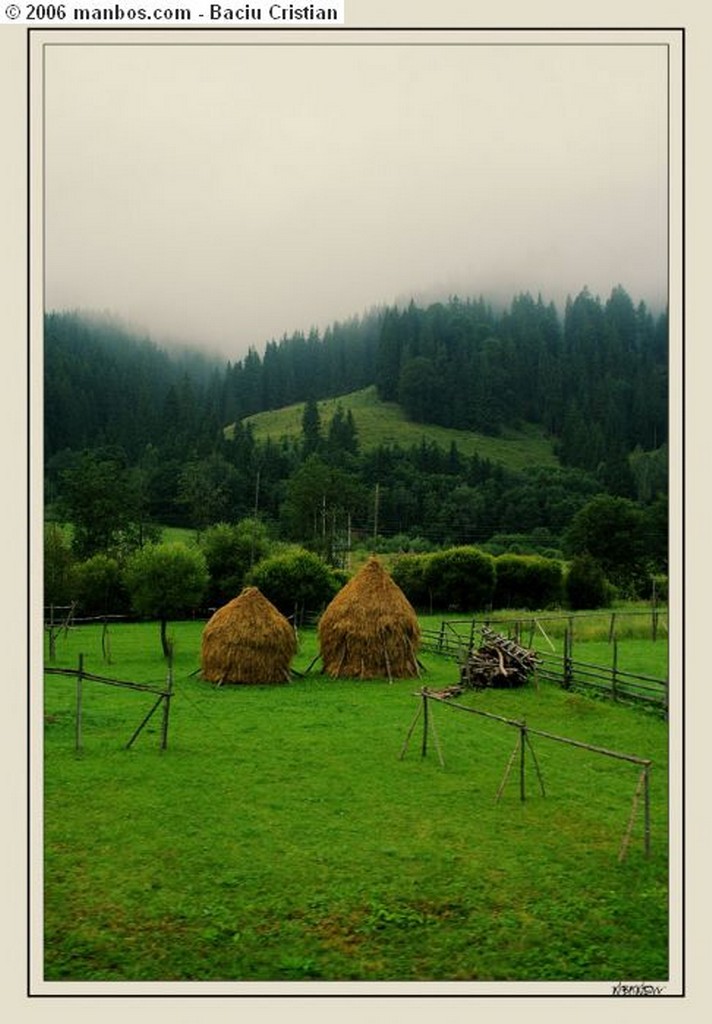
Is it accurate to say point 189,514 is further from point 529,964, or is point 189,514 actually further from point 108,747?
point 529,964

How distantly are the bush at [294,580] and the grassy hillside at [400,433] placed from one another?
59.3 m

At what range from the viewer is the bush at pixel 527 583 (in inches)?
1625

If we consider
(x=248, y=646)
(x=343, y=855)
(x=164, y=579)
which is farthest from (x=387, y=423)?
(x=343, y=855)

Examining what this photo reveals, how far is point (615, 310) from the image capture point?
111m

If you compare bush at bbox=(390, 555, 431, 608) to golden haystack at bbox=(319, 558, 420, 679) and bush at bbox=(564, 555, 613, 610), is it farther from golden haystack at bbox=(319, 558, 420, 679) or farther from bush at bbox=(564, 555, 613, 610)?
golden haystack at bbox=(319, 558, 420, 679)

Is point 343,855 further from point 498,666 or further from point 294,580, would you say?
point 294,580

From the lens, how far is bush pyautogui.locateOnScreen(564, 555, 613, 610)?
1608 inches

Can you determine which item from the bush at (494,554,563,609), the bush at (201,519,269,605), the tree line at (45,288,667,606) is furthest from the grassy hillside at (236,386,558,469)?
the bush at (201,519,269,605)

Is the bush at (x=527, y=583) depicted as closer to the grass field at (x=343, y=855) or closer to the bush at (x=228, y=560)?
the bush at (x=228, y=560)

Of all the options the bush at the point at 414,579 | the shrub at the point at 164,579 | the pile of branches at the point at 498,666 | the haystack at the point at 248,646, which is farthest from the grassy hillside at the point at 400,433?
the pile of branches at the point at 498,666

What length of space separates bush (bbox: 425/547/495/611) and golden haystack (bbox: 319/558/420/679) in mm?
17325

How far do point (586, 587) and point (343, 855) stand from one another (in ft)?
109
